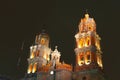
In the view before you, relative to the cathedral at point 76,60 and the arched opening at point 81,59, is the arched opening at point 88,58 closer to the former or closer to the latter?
the cathedral at point 76,60

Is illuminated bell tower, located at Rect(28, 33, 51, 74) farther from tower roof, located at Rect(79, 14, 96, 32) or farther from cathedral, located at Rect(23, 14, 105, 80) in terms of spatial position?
tower roof, located at Rect(79, 14, 96, 32)

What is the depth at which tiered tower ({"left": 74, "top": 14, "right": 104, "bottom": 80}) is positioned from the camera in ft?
204

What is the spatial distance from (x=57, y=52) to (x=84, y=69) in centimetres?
1186

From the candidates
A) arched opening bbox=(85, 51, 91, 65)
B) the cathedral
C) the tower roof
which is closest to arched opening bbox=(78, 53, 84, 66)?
the cathedral

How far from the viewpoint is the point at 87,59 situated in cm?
6506

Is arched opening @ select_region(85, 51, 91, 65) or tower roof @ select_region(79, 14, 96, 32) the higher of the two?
tower roof @ select_region(79, 14, 96, 32)

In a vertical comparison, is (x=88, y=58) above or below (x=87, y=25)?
below

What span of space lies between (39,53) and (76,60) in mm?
11103

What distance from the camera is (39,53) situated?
72.1 meters

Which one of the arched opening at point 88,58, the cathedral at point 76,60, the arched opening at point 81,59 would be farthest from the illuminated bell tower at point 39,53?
the arched opening at point 88,58

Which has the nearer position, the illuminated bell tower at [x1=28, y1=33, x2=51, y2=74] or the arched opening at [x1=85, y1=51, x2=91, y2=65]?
the arched opening at [x1=85, y1=51, x2=91, y2=65]

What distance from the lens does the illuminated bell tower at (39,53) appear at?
Answer: 70812 millimetres

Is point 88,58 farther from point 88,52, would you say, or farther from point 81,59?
point 81,59

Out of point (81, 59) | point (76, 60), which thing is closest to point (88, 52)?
point (81, 59)
